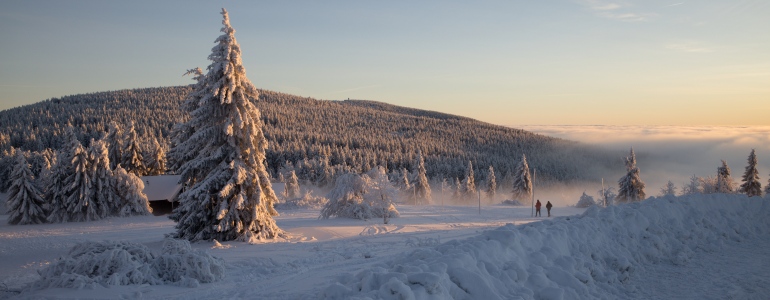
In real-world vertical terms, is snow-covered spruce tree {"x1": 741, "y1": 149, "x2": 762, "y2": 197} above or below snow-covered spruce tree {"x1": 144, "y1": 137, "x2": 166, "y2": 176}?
below

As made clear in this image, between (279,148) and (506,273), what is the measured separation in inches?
4302

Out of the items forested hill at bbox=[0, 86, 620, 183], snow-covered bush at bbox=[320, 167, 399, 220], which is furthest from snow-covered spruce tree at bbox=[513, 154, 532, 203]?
snow-covered bush at bbox=[320, 167, 399, 220]

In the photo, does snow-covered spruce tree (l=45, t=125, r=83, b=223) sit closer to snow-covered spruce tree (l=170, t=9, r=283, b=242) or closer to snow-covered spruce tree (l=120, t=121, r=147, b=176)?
snow-covered spruce tree (l=120, t=121, r=147, b=176)

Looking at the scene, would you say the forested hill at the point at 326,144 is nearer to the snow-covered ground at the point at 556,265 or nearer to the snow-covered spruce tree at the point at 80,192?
the snow-covered spruce tree at the point at 80,192

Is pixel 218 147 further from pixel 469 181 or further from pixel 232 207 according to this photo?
pixel 469 181

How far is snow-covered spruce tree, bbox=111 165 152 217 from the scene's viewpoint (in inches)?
1503

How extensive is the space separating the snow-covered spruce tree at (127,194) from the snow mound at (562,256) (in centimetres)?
3790

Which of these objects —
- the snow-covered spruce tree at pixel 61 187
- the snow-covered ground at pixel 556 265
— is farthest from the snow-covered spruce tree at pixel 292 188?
the snow-covered ground at pixel 556 265

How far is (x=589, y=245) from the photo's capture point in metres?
8.38

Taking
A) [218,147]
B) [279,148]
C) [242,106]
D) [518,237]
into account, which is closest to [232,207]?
[218,147]

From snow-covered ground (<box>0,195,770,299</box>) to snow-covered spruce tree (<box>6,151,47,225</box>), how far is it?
962 inches

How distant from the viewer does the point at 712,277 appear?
775 centimetres

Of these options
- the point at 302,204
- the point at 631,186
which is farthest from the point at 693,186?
the point at 302,204

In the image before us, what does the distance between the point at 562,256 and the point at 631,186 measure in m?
57.7
